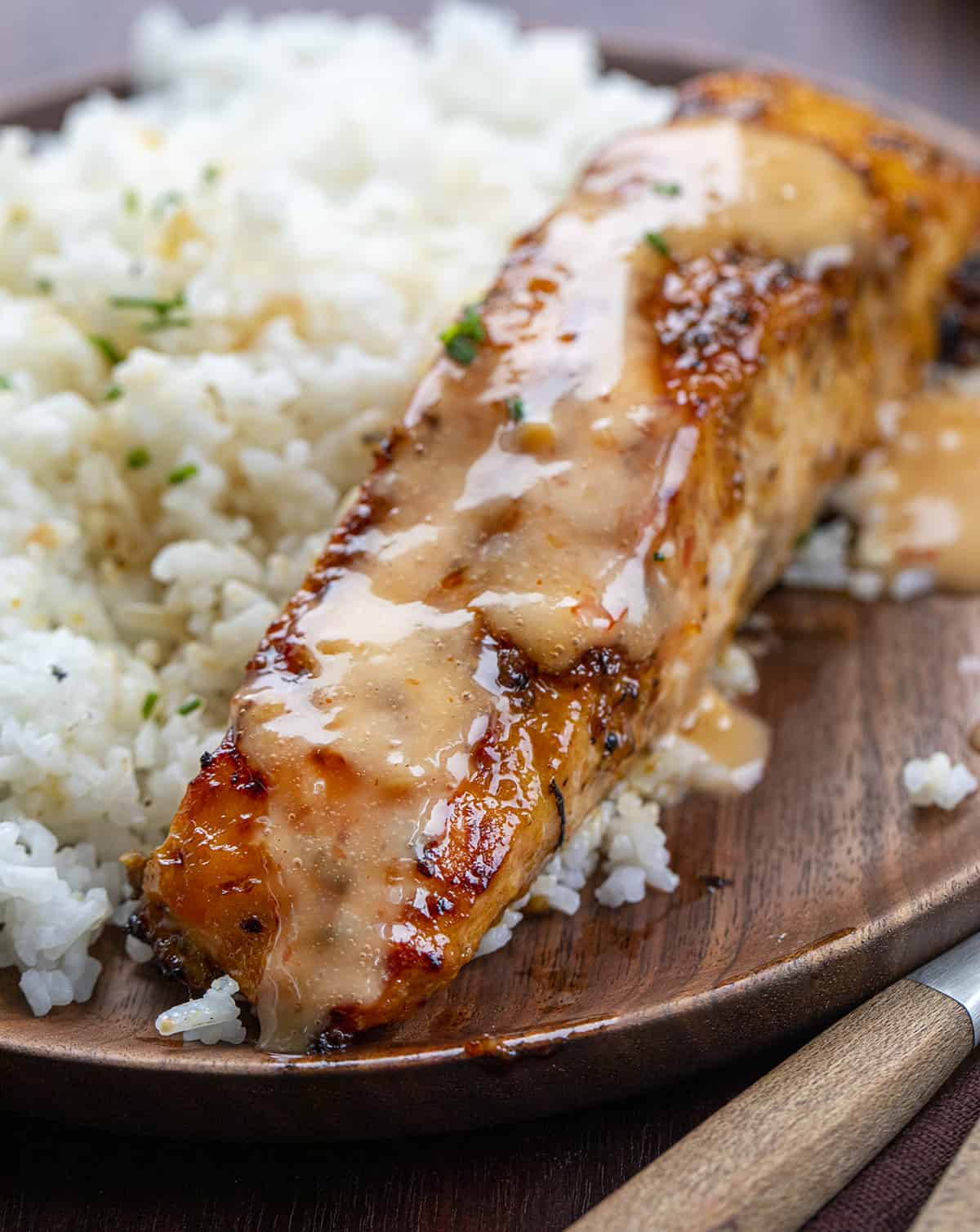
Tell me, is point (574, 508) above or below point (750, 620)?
above

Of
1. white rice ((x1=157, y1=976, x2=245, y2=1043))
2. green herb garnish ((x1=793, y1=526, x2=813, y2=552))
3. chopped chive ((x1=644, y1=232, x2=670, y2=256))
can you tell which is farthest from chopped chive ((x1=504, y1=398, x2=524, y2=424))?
white rice ((x1=157, y1=976, x2=245, y2=1043))

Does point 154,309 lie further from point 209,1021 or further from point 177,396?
point 209,1021

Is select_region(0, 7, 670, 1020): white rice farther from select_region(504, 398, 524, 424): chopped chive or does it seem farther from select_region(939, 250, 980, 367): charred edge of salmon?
select_region(939, 250, 980, 367): charred edge of salmon

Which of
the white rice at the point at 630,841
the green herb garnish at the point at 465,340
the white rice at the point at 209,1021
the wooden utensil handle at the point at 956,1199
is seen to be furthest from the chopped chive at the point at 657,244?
the wooden utensil handle at the point at 956,1199

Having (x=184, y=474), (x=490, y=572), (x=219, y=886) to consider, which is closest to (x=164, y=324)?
(x=184, y=474)

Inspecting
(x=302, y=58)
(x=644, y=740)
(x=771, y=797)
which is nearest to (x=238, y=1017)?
(x=644, y=740)

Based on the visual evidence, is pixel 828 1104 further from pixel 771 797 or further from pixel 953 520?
pixel 953 520
